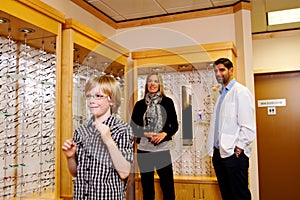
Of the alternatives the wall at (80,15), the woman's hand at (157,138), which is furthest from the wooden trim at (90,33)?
the woman's hand at (157,138)

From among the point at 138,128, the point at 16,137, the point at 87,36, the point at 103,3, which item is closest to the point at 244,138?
the point at 138,128

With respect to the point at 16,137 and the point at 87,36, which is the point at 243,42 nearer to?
the point at 87,36

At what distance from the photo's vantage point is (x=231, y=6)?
2.73 m

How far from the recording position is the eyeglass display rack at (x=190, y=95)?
246 centimetres

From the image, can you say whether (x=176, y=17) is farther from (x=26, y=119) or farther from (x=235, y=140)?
(x=26, y=119)

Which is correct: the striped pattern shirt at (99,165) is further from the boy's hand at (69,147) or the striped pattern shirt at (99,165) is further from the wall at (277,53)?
the wall at (277,53)

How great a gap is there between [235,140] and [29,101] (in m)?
1.27

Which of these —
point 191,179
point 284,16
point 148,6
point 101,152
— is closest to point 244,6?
point 284,16

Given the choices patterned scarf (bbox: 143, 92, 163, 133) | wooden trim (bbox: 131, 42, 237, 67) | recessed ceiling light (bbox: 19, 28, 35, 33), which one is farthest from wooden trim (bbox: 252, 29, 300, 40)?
recessed ceiling light (bbox: 19, 28, 35, 33)

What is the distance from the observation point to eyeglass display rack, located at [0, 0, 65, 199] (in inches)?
65.5

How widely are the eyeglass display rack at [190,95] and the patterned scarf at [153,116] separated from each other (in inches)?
15.8

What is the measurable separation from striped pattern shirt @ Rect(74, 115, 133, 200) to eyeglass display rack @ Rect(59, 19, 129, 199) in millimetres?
631

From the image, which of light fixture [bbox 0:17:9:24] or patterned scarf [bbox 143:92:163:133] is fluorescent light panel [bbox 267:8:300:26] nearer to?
patterned scarf [bbox 143:92:163:133]

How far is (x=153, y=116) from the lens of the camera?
1976 mm
